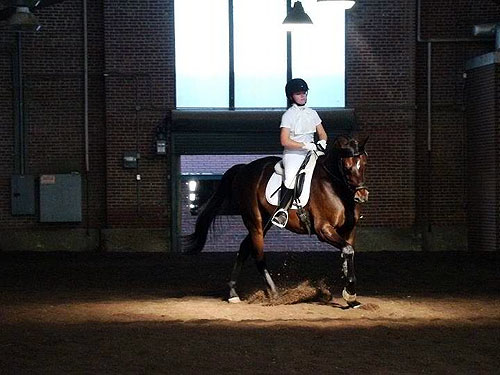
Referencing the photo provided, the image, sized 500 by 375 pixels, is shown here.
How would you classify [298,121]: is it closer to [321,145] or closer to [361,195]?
[321,145]

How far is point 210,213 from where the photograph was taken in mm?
15641

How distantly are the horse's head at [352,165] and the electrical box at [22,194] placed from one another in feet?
47.0

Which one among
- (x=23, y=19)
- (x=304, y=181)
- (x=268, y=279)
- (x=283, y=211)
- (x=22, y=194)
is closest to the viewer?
(x=304, y=181)

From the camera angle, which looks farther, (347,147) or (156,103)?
(156,103)

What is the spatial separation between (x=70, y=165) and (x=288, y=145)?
543 inches

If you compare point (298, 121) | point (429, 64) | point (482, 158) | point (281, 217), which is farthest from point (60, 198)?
point (298, 121)

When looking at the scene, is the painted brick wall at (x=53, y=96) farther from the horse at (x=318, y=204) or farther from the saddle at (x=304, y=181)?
the saddle at (x=304, y=181)

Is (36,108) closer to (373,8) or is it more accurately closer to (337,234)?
(373,8)

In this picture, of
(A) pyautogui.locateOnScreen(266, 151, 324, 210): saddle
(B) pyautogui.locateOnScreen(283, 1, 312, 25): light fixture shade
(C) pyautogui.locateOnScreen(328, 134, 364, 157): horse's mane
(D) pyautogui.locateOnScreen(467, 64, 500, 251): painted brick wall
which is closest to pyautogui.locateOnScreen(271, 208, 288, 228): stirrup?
(A) pyautogui.locateOnScreen(266, 151, 324, 210): saddle

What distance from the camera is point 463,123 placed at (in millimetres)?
27578

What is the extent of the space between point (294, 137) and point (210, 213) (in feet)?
6.59

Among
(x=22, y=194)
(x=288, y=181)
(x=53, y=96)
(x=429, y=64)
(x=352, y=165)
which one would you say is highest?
(x=429, y=64)

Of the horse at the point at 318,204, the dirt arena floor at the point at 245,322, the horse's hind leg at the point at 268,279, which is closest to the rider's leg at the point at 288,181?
the horse at the point at 318,204

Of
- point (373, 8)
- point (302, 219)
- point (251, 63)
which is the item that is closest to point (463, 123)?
point (373, 8)
